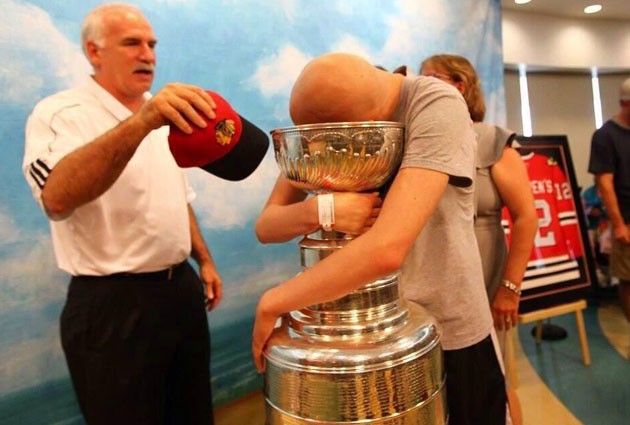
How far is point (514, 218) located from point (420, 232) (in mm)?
922

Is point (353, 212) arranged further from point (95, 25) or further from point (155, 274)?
point (95, 25)

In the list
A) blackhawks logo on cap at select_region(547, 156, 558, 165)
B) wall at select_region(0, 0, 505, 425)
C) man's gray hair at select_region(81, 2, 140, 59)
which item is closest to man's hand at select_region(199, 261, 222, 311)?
wall at select_region(0, 0, 505, 425)

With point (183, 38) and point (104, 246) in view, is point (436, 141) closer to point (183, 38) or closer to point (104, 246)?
point (104, 246)

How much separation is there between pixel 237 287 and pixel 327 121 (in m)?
1.42

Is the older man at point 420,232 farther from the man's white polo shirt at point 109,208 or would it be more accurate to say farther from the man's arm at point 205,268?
the man's arm at point 205,268

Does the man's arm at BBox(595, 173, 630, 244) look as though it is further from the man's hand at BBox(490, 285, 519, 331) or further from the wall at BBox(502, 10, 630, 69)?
the wall at BBox(502, 10, 630, 69)

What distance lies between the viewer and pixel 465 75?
1.62m

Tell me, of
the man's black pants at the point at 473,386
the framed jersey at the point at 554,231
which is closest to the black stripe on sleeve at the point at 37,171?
the man's black pants at the point at 473,386

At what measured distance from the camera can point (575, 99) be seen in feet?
17.2

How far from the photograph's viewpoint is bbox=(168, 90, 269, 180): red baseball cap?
0.72 m

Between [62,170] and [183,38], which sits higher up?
[183,38]

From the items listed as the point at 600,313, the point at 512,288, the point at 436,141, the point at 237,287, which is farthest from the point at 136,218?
the point at 600,313

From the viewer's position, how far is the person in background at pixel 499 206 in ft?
4.97

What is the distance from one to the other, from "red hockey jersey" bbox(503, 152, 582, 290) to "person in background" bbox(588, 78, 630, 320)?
0.63 feet
